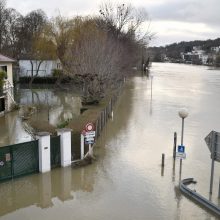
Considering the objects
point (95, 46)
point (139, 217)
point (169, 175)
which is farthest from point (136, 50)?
point (139, 217)

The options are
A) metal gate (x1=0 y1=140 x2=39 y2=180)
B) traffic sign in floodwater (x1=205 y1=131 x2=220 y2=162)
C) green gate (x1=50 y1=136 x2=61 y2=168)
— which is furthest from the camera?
green gate (x1=50 y1=136 x2=61 y2=168)

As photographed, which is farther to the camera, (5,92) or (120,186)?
(5,92)

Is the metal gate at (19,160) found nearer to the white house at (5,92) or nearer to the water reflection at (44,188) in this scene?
the water reflection at (44,188)

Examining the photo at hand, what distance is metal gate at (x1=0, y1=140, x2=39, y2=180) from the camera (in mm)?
12773

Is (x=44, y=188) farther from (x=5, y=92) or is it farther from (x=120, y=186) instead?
(x=5, y=92)

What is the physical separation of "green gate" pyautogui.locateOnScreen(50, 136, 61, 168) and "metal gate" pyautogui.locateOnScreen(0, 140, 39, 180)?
0.72 metres

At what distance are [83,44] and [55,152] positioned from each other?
20.0 m

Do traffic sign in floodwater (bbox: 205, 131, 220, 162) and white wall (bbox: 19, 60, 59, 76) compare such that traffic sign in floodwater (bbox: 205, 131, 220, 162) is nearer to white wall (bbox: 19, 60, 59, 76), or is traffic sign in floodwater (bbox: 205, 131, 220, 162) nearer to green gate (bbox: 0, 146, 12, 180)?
green gate (bbox: 0, 146, 12, 180)

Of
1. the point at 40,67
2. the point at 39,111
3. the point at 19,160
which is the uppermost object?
the point at 40,67

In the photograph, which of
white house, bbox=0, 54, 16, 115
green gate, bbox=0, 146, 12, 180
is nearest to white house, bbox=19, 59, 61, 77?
white house, bbox=0, 54, 16, 115

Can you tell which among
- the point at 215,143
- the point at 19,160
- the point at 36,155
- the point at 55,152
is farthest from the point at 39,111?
the point at 215,143

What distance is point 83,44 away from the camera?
1284 inches

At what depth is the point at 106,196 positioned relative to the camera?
12.0m

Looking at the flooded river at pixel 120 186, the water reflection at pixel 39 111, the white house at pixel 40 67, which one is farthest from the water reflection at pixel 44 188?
the white house at pixel 40 67
